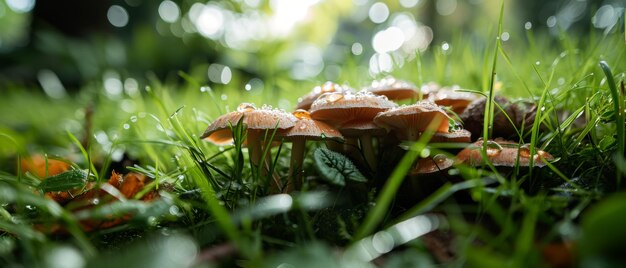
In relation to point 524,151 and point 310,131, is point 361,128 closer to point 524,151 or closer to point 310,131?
point 310,131

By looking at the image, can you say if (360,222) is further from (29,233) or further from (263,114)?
(29,233)

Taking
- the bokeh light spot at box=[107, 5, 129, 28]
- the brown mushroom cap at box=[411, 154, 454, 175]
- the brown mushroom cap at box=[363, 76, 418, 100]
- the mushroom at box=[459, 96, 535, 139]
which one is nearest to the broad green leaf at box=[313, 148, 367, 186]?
the brown mushroom cap at box=[411, 154, 454, 175]

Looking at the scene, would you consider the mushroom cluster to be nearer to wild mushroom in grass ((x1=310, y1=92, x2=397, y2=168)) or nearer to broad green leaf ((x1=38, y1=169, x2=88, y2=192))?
wild mushroom in grass ((x1=310, y1=92, x2=397, y2=168))

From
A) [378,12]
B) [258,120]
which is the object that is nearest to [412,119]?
[258,120]

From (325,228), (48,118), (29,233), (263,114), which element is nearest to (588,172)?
(325,228)

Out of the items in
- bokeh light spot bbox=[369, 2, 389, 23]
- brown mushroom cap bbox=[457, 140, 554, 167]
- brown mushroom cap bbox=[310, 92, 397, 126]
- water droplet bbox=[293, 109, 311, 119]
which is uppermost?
bokeh light spot bbox=[369, 2, 389, 23]

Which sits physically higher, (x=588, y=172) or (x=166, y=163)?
(x=588, y=172)

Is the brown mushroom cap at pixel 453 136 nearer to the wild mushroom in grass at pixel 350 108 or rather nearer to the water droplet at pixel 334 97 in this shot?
the wild mushroom in grass at pixel 350 108

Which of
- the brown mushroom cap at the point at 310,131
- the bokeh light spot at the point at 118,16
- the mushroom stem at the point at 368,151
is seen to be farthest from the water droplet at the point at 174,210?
the bokeh light spot at the point at 118,16
